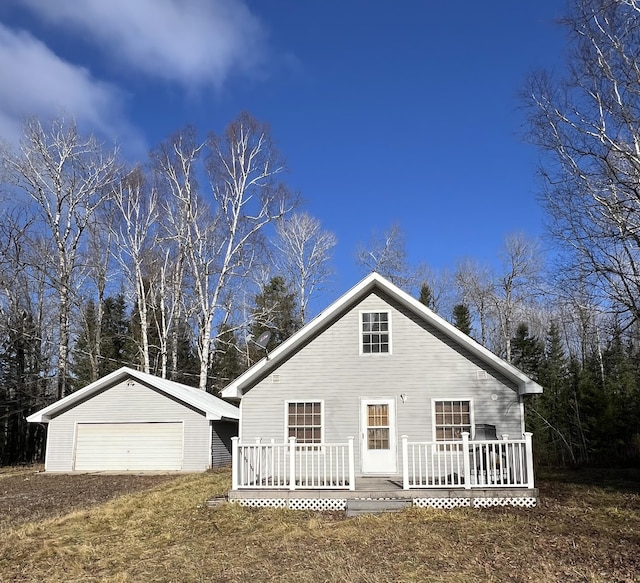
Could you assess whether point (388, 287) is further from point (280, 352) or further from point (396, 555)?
point (396, 555)

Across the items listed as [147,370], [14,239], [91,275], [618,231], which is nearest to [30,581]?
[618,231]

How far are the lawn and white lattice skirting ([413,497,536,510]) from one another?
10.8 inches

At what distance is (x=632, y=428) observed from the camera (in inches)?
810

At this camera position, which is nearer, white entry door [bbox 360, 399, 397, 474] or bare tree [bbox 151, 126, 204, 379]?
white entry door [bbox 360, 399, 397, 474]

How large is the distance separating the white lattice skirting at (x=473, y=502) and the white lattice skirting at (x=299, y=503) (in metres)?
1.42

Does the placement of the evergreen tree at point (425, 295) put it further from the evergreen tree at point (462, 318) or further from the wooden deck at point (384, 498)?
the wooden deck at point (384, 498)

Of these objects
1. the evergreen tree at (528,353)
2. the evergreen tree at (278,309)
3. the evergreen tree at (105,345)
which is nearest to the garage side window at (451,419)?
the evergreen tree at (278,309)

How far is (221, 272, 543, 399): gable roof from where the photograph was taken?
13469 mm

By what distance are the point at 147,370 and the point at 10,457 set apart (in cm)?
1040

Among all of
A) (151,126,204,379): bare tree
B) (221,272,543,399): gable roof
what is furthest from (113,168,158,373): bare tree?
(221,272,543,399): gable roof

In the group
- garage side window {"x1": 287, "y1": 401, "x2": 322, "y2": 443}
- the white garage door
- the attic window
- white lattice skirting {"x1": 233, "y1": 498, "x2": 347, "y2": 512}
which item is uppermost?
the attic window

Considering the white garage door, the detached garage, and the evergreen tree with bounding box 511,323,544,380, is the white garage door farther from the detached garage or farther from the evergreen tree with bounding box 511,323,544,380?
the evergreen tree with bounding box 511,323,544,380

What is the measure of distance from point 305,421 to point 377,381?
197 centimetres

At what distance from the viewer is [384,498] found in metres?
10.4
